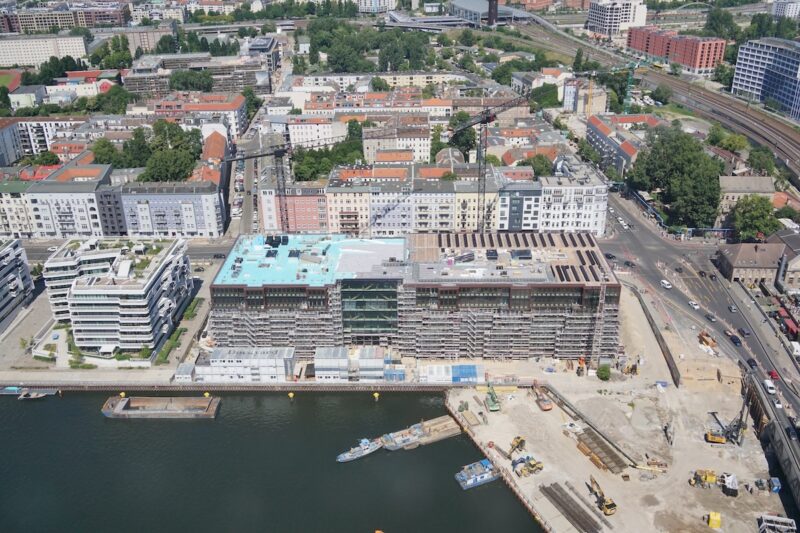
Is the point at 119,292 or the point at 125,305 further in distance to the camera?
the point at 125,305

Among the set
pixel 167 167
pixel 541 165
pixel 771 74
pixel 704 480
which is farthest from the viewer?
pixel 771 74

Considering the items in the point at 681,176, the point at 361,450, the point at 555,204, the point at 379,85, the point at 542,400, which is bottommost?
the point at 361,450

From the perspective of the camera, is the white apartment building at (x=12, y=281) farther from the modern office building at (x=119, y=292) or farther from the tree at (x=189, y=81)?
the tree at (x=189, y=81)

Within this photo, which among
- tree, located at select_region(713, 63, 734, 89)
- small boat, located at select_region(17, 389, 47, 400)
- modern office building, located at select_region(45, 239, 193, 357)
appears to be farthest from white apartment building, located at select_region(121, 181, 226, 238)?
A: tree, located at select_region(713, 63, 734, 89)

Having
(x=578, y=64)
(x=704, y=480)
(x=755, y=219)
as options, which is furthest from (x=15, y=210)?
(x=578, y=64)

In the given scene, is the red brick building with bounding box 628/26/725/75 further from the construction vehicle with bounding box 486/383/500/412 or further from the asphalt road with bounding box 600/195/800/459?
the construction vehicle with bounding box 486/383/500/412

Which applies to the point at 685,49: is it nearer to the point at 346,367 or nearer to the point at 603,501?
the point at 346,367
